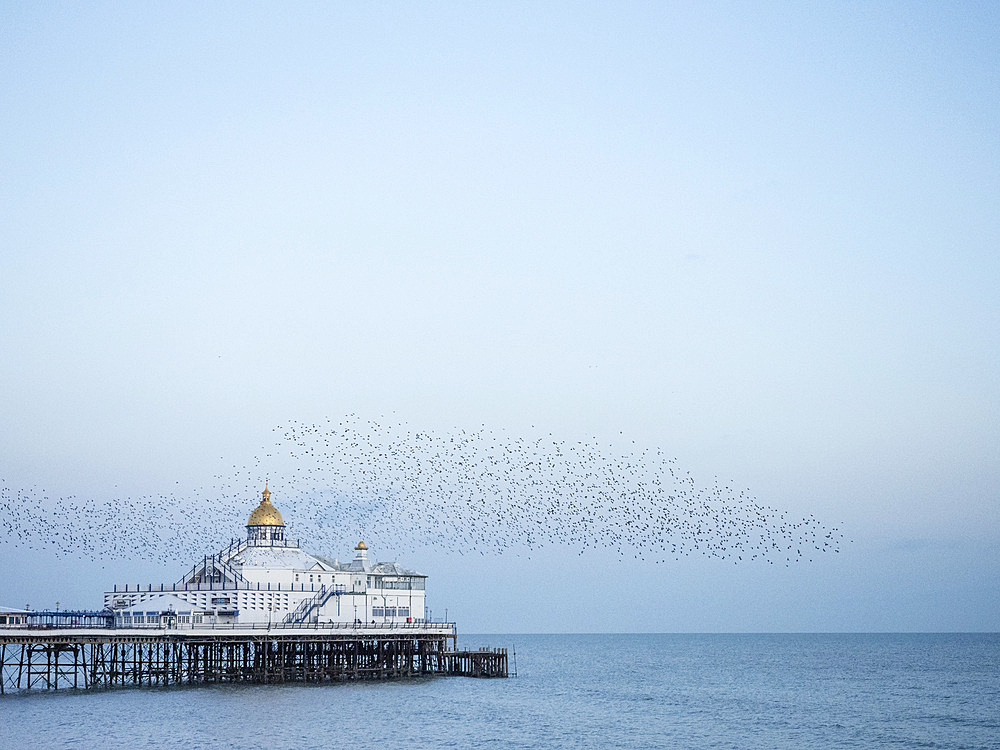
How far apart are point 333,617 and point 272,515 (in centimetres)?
1157

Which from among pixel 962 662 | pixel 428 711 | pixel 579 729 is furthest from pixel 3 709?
pixel 962 662

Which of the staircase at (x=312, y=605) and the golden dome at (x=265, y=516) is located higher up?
the golden dome at (x=265, y=516)

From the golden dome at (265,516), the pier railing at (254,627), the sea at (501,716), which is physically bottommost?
the sea at (501,716)

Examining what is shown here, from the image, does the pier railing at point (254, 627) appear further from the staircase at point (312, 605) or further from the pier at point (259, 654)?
the staircase at point (312, 605)

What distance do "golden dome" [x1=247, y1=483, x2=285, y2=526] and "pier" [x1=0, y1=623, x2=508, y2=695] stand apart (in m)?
10.1

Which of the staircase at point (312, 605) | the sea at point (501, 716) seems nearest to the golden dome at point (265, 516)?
the staircase at point (312, 605)

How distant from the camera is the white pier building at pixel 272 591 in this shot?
9194cm

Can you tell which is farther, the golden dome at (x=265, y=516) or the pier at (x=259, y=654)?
the golden dome at (x=265, y=516)

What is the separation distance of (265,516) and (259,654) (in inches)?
592

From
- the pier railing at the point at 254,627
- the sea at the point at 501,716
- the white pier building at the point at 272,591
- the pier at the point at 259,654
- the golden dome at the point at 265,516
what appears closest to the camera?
the sea at the point at 501,716

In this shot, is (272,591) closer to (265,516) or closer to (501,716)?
(265,516)

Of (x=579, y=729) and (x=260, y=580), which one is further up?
(x=260, y=580)

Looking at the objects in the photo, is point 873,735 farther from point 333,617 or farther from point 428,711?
point 333,617

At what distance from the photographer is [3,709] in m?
70.8
